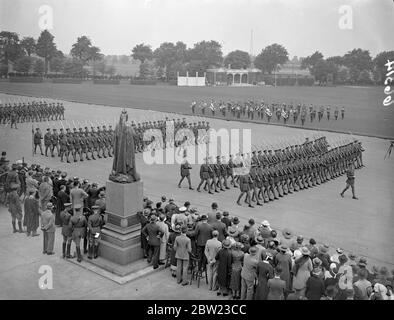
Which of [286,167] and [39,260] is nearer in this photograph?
[39,260]

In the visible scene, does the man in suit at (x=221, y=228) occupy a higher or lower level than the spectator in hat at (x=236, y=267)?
higher

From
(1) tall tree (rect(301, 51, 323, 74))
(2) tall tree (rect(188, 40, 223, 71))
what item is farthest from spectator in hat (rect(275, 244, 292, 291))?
(2) tall tree (rect(188, 40, 223, 71))

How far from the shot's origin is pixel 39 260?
976cm

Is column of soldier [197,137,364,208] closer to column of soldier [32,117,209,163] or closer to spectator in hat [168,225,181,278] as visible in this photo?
spectator in hat [168,225,181,278]

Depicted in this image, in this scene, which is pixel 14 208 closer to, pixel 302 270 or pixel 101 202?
pixel 101 202

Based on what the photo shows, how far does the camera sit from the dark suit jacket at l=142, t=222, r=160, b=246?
925cm

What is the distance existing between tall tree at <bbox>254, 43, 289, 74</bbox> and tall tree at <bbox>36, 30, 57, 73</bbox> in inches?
1784

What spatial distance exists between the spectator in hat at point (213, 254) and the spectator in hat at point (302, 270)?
5.14ft

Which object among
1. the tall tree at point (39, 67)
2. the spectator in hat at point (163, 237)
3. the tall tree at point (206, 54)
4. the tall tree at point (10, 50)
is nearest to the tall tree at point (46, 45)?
the tall tree at point (39, 67)

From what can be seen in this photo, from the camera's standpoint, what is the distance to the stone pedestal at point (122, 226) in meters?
9.48

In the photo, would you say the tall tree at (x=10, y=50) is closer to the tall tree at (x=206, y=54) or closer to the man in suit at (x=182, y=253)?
the man in suit at (x=182, y=253)
